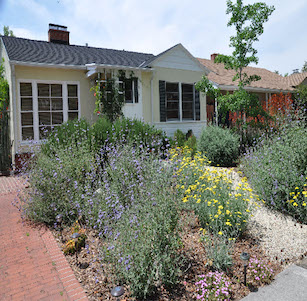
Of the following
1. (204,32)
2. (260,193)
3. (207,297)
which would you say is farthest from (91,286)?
(204,32)

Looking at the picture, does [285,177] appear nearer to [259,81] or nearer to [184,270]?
[184,270]

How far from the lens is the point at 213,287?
2.89 metres

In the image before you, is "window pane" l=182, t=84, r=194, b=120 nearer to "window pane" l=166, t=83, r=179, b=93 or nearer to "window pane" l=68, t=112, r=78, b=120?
"window pane" l=166, t=83, r=179, b=93

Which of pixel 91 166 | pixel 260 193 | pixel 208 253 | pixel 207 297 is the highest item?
pixel 91 166

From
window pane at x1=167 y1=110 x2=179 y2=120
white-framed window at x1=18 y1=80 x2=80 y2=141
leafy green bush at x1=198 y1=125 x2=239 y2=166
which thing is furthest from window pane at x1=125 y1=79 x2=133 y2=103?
leafy green bush at x1=198 y1=125 x2=239 y2=166

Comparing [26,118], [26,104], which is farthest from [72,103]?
[26,118]

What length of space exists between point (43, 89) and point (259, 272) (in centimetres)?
945

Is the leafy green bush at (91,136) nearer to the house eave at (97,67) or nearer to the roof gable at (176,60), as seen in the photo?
the house eave at (97,67)

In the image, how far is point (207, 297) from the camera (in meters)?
2.76

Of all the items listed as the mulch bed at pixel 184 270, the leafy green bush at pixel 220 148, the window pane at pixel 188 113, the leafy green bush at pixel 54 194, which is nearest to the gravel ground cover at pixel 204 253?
the mulch bed at pixel 184 270

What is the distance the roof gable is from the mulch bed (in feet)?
30.3

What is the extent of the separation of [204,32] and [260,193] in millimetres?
5422

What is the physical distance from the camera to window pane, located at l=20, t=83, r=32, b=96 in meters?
9.45

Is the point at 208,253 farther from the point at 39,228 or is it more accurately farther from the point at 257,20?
the point at 257,20
